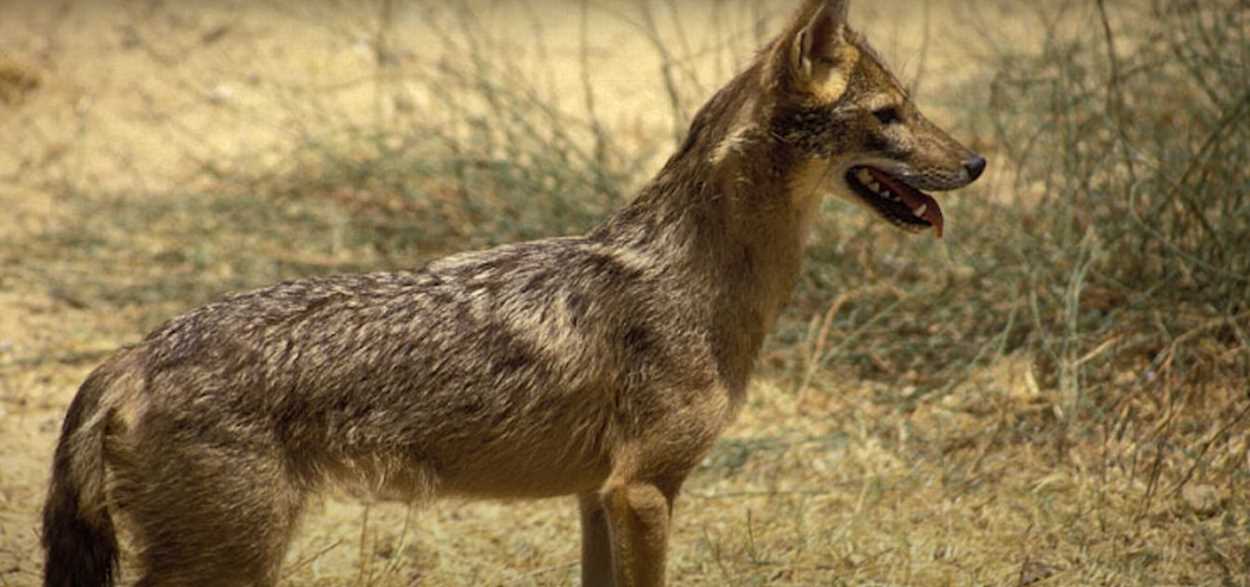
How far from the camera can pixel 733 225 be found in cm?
468

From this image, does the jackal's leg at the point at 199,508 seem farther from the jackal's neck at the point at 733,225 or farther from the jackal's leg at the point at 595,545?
the jackal's neck at the point at 733,225

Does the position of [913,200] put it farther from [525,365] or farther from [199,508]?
[199,508]

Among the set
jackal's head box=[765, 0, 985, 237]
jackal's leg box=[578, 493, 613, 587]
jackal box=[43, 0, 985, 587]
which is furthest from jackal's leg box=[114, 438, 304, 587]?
jackal's head box=[765, 0, 985, 237]

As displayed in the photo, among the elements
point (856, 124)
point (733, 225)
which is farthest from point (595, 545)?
point (856, 124)

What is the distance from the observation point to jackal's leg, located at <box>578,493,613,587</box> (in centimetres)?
490

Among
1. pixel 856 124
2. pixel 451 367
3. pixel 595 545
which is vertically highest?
pixel 856 124

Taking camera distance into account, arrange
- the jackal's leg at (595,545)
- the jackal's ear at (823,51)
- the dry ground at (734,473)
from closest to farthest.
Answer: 1. the jackal's ear at (823,51)
2. the jackal's leg at (595,545)
3. the dry ground at (734,473)

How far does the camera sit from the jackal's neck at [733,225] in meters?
4.63

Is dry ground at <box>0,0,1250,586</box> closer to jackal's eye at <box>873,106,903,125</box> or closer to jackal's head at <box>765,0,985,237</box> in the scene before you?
jackal's head at <box>765,0,985,237</box>

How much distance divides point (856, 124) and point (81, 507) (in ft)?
7.59

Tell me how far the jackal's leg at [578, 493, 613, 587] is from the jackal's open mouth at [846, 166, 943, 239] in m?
1.22

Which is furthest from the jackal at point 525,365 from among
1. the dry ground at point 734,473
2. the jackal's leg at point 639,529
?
the dry ground at point 734,473

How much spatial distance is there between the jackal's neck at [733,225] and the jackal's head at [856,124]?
92 millimetres

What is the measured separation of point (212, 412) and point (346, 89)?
672 centimetres
